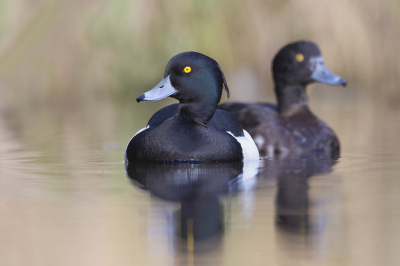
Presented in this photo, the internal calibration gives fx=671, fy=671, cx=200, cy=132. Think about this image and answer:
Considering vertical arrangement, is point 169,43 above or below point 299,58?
above

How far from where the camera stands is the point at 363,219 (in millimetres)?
3725

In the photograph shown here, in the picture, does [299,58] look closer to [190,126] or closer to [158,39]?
[190,126]

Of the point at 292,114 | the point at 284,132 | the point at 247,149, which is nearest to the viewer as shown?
the point at 247,149

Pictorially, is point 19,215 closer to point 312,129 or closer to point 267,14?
point 312,129

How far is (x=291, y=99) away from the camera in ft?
27.2

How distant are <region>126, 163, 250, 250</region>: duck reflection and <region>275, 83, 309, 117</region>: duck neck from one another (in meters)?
2.36

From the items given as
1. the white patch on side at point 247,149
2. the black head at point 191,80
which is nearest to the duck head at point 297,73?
the white patch on side at point 247,149

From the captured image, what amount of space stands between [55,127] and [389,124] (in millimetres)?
5656

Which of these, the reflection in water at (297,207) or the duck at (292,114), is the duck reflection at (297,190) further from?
the duck at (292,114)

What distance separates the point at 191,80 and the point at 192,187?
160 cm

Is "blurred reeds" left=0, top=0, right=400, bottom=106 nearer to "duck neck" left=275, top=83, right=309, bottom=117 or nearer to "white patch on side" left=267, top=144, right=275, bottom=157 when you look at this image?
"duck neck" left=275, top=83, right=309, bottom=117

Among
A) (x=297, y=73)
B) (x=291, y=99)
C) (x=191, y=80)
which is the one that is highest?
(x=297, y=73)

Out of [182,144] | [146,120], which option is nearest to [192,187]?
[182,144]

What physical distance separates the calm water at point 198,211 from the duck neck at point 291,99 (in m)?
1.25
